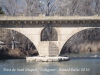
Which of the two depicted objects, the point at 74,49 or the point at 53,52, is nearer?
the point at 53,52

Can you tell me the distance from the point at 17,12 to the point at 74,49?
12.4 m

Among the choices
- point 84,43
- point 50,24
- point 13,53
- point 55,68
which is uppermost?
point 50,24

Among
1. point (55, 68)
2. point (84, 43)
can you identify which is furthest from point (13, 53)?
point (55, 68)

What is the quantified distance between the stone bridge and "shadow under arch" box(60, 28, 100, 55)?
16711 millimetres

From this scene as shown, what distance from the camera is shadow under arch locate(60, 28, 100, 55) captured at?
8206 centimetres

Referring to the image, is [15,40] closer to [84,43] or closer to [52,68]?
[84,43]

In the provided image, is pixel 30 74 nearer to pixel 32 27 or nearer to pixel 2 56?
pixel 32 27

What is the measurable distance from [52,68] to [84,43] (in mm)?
33649

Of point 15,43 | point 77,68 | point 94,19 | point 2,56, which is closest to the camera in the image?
point 77,68

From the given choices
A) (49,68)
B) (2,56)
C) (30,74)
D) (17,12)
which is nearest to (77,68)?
(49,68)

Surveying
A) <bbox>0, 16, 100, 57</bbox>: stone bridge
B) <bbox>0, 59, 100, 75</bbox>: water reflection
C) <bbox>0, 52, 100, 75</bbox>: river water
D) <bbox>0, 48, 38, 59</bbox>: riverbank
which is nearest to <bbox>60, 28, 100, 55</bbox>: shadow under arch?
<bbox>0, 48, 38, 59</bbox>: riverbank

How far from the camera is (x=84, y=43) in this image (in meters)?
85.5

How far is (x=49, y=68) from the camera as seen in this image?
52562mm

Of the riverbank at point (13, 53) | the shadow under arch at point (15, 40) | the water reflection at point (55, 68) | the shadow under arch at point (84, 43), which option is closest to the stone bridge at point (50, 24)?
the water reflection at point (55, 68)
